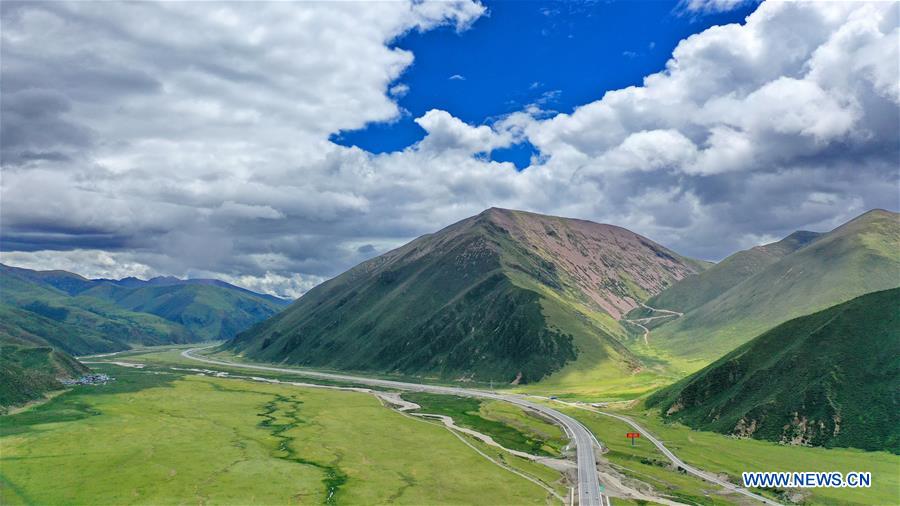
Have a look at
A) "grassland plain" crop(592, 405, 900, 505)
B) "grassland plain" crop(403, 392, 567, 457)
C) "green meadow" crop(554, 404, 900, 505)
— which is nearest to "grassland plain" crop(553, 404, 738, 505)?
"green meadow" crop(554, 404, 900, 505)

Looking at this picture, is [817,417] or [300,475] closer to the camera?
[300,475]

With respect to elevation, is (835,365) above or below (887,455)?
above

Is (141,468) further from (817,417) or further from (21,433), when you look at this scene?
(817,417)

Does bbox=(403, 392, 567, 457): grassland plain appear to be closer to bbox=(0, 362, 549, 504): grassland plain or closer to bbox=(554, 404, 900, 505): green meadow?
bbox=(554, 404, 900, 505): green meadow

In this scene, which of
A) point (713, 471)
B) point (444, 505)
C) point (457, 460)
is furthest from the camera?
point (457, 460)

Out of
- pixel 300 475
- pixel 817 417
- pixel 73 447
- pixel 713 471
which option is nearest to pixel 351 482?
pixel 300 475

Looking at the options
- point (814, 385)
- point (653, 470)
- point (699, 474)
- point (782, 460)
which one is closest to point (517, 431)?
point (653, 470)

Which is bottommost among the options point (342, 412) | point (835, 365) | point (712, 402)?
point (342, 412)
